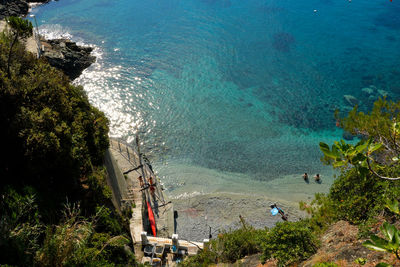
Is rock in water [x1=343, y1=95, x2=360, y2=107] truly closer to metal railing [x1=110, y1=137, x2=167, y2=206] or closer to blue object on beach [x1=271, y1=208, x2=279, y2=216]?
blue object on beach [x1=271, y1=208, x2=279, y2=216]

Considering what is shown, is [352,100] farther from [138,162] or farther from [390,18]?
[390,18]

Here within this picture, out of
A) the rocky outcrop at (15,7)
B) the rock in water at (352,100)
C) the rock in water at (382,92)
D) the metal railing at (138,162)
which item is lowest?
the metal railing at (138,162)

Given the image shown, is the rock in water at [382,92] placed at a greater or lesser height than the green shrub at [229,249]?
greater

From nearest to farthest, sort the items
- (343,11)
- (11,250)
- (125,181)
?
(11,250) → (125,181) → (343,11)

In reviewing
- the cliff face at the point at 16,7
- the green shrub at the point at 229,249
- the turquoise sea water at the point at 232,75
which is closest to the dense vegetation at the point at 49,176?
the green shrub at the point at 229,249

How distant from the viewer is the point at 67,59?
36.5 meters

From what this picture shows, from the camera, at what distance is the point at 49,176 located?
48.6 ft

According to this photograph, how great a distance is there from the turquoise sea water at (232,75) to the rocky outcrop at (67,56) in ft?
5.61

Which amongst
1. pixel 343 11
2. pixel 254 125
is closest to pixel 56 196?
pixel 254 125

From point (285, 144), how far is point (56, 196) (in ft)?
75.6

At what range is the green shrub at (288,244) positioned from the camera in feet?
42.4

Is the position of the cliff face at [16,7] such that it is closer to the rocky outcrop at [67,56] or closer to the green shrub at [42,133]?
the rocky outcrop at [67,56]

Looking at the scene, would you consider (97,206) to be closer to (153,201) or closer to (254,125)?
(153,201)

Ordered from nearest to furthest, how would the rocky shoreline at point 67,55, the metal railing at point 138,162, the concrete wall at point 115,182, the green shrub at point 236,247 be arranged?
the green shrub at point 236,247
the concrete wall at point 115,182
the metal railing at point 138,162
the rocky shoreline at point 67,55
